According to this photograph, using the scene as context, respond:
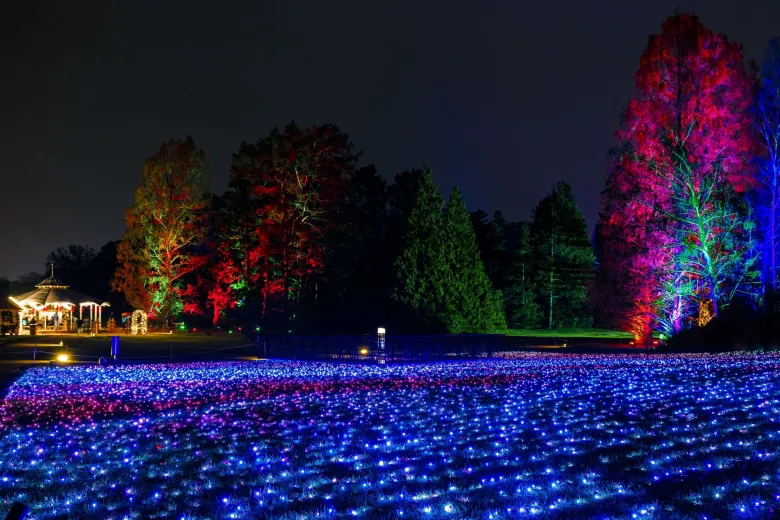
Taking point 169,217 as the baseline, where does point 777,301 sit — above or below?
below

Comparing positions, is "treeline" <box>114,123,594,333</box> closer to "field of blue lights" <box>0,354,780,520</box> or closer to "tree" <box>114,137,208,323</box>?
"tree" <box>114,137,208,323</box>

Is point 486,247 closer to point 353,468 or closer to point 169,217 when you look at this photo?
point 169,217

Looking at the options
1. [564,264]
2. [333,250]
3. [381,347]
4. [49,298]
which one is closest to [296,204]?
[333,250]

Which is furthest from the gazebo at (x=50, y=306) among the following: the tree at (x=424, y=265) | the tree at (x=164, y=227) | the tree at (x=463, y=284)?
the tree at (x=463, y=284)

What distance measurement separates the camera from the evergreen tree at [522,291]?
201 feet

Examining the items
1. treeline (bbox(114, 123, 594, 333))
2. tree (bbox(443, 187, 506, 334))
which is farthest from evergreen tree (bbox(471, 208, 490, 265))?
tree (bbox(443, 187, 506, 334))

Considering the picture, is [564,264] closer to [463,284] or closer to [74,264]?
[463,284]

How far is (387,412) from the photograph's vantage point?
36.2 feet

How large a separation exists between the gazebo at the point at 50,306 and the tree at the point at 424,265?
25.8 m

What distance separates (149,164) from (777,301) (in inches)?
1659

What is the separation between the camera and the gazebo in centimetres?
4916

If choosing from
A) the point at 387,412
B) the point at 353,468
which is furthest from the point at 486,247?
the point at 353,468

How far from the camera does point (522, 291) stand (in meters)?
61.4

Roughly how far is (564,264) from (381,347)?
3988cm
